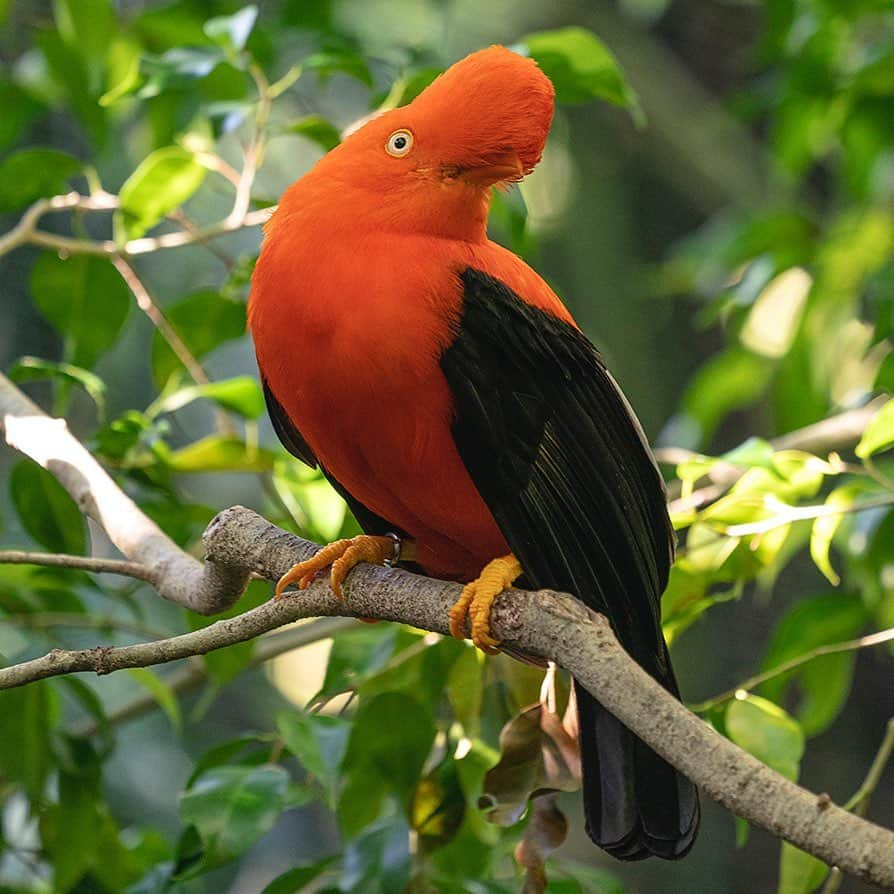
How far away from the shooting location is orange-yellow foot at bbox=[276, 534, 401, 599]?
6.29 ft

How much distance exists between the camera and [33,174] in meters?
2.43

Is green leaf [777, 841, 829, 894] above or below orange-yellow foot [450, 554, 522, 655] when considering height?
below

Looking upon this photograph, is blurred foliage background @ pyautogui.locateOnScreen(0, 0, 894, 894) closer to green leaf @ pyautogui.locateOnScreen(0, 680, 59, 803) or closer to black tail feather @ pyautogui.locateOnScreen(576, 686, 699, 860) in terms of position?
green leaf @ pyautogui.locateOnScreen(0, 680, 59, 803)

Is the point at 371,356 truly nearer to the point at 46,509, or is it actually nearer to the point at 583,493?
the point at 583,493

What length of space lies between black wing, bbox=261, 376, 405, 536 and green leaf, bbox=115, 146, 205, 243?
0.46 meters

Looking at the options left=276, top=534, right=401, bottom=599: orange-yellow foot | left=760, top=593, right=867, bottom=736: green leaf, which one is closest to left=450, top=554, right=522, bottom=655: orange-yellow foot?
left=276, top=534, right=401, bottom=599: orange-yellow foot

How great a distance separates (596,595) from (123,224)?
1.14 metres

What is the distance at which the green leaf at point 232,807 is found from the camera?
1916mm

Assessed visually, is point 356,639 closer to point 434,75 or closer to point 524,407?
point 524,407

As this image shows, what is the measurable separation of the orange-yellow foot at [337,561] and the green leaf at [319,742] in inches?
7.6

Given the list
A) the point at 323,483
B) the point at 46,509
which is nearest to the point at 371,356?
the point at 323,483

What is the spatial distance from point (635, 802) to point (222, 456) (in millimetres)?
1013

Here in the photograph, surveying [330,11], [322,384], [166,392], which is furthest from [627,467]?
[330,11]

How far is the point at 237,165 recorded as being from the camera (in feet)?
23.4
